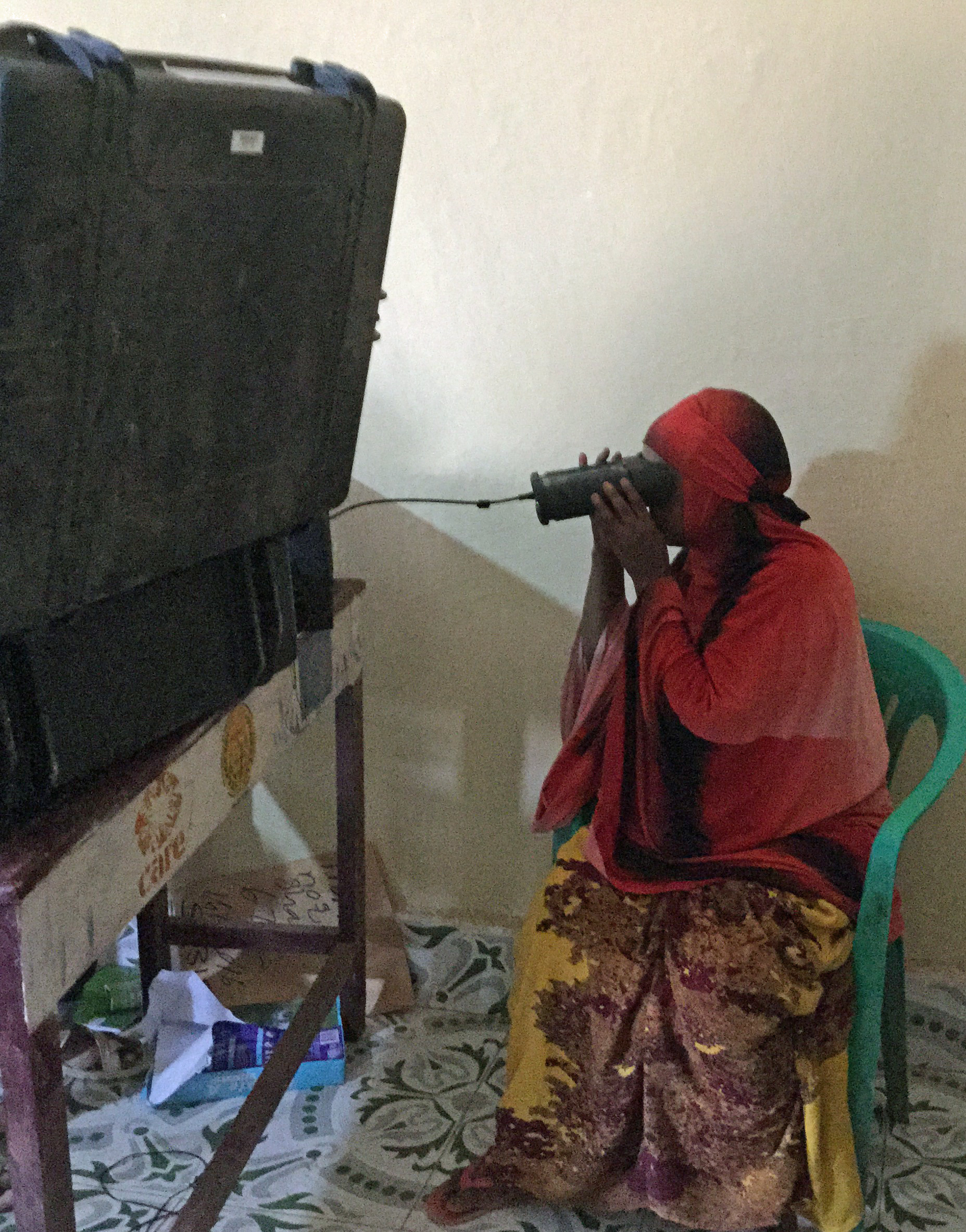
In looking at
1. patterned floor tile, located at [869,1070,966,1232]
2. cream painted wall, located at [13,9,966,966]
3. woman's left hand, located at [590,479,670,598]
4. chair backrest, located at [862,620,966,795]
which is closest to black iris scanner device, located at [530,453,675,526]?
woman's left hand, located at [590,479,670,598]

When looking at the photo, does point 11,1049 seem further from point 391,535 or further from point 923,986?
point 923,986

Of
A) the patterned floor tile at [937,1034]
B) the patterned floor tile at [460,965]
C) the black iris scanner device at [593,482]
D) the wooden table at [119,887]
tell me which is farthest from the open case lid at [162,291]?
the patterned floor tile at [937,1034]

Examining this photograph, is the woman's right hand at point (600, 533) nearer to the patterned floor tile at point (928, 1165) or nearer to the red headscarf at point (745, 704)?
the red headscarf at point (745, 704)

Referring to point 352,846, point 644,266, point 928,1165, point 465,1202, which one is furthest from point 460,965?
point 644,266

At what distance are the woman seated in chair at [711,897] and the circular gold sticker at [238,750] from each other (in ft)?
1.28

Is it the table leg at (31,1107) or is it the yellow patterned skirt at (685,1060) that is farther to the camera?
the yellow patterned skirt at (685,1060)

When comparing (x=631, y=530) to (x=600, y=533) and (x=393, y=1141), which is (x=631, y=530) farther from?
(x=393, y=1141)

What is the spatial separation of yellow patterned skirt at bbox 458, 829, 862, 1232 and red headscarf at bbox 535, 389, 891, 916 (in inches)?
2.1

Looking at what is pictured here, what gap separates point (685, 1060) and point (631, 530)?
1.85 ft

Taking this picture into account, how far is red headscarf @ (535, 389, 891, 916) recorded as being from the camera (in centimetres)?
113

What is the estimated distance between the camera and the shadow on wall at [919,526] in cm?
133

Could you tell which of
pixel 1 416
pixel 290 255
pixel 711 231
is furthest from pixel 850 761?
pixel 1 416

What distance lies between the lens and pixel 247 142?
675 mm

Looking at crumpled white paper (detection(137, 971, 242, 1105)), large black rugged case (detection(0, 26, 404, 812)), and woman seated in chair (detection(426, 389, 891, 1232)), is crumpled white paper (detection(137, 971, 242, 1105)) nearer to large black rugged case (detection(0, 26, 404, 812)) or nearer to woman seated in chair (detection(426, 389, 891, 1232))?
woman seated in chair (detection(426, 389, 891, 1232))
